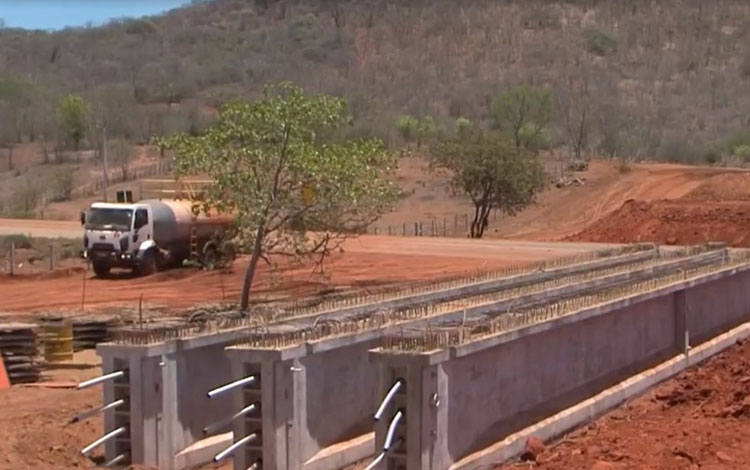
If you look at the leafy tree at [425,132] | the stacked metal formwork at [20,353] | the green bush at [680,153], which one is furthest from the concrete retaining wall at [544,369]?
the leafy tree at [425,132]

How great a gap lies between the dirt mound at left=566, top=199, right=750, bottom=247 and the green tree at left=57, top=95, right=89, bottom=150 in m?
50.5

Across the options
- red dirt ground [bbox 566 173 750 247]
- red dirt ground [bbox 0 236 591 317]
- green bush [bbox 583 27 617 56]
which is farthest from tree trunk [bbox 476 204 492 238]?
green bush [bbox 583 27 617 56]

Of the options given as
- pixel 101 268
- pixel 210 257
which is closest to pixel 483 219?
pixel 210 257

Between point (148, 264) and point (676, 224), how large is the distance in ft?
62.7

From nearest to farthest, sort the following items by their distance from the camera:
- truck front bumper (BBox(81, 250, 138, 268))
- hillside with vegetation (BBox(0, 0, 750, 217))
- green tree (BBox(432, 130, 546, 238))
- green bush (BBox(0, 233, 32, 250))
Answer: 1. truck front bumper (BBox(81, 250, 138, 268))
2. green bush (BBox(0, 233, 32, 250))
3. green tree (BBox(432, 130, 546, 238))
4. hillside with vegetation (BBox(0, 0, 750, 217))

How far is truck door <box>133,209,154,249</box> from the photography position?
39344 mm

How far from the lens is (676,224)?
157 ft

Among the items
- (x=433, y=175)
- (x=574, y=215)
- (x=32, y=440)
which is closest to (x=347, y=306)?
(x=32, y=440)

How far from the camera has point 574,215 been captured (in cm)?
5978

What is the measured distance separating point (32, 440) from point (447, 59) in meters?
119

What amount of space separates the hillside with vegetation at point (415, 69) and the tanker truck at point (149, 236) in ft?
151

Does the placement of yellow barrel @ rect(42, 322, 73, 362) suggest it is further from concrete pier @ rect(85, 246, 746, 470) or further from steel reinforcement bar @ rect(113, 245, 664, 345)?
concrete pier @ rect(85, 246, 746, 470)

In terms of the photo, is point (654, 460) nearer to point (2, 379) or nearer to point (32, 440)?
point (32, 440)

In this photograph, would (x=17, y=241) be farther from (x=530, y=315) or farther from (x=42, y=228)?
(x=530, y=315)
